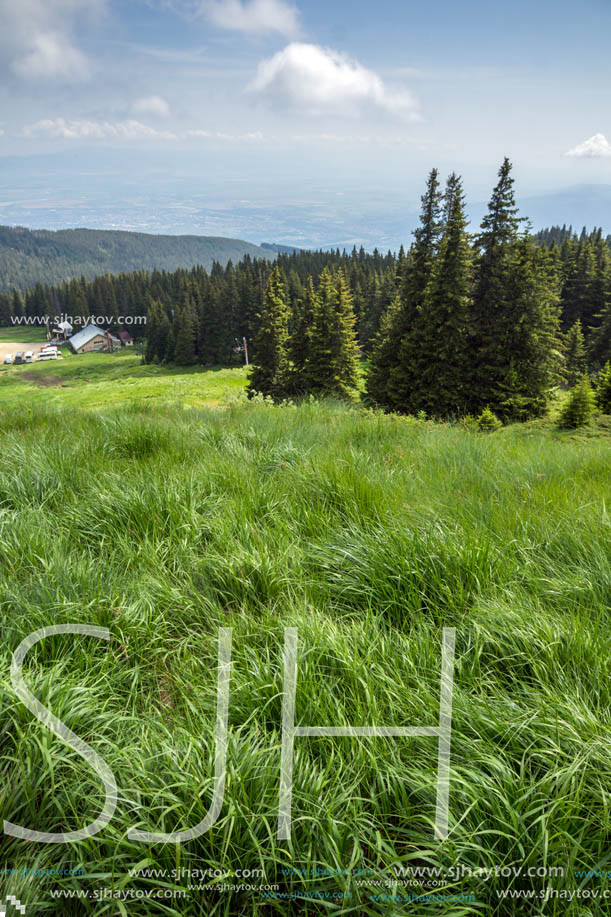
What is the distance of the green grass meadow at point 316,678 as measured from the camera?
1.31 meters

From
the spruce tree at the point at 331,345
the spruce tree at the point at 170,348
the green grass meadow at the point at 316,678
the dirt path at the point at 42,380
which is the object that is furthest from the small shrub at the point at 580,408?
the dirt path at the point at 42,380

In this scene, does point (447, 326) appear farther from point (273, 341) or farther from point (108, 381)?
point (108, 381)

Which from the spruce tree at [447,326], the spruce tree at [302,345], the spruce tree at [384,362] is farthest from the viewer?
the spruce tree at [302,345]

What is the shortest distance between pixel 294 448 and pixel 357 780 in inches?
139

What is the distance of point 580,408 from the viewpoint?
1877cm

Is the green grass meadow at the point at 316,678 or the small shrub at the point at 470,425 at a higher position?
the green grass meadow at the point at 316,678

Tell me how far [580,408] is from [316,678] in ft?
69.1

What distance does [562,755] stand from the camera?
1.54m

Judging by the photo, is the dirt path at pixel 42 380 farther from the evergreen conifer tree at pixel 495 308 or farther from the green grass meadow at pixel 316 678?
the green grass meadow at pixel 316 678

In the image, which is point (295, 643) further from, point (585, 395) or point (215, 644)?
point (585, 395)

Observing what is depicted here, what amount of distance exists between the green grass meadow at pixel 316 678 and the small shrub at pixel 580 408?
17.7 m

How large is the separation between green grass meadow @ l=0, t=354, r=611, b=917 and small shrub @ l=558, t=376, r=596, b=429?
696 inches

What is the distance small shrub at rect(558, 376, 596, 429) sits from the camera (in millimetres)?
18422
